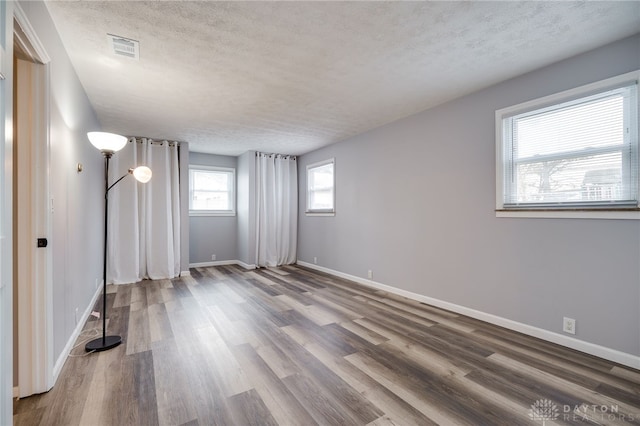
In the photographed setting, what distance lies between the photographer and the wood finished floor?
5.54 feet

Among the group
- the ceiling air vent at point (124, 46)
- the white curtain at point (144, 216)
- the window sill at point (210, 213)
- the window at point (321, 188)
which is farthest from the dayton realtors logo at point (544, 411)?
the window sill at point (210, 213)

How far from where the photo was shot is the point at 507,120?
9.64 ft

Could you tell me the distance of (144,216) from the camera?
5090mm

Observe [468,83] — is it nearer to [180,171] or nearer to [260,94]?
[260,94]

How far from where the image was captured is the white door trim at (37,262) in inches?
70.7

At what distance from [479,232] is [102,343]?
12.8 feet

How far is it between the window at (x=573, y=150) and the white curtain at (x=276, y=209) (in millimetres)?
4469

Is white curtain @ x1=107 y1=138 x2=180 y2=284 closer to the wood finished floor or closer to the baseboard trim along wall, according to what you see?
the wood finished floor

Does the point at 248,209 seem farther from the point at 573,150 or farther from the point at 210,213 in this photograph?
the point at 573,150

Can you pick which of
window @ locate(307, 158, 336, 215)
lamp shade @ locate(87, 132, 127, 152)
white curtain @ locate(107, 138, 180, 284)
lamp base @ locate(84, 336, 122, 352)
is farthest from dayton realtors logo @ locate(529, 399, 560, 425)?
white curtain @ locate(107, 138, 180, 284)

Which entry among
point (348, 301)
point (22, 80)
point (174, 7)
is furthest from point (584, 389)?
point (22, 80)

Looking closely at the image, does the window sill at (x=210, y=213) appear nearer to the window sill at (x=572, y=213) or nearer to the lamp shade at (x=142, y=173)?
the lamp shade at (x=142, y=173)

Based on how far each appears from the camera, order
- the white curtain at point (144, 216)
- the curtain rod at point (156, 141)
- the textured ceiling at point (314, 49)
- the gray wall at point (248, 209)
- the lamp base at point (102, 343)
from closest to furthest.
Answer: the textured ceiling at point (314, 49)
the lamp base at point (102, 343)
the white curtain at point (144, 216)
the curtain rod at point (156, 141)
the gray wall at point (248, 209)

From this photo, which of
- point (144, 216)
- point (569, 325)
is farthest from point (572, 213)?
point (144, 216)
